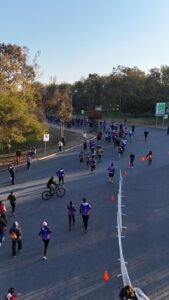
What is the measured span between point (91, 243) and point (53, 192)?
8016mm

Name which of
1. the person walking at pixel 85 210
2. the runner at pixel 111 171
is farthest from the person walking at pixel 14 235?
the runner at pixel 111 171

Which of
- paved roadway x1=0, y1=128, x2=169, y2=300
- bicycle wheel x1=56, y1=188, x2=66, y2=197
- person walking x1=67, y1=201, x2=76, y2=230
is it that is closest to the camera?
paved roadway x1=0, y1=128, x2=169, y2=300

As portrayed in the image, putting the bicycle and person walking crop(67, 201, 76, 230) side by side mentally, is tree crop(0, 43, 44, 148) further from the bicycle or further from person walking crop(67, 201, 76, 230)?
person walking crop(67, 201, 76, 230)

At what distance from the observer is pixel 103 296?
11.9 meters

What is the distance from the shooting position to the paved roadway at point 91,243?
12602 millimetres

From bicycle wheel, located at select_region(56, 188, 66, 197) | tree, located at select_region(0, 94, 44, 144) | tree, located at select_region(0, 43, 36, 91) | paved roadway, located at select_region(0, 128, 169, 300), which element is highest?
tree, located at select_region(0, 43, 36, 91)

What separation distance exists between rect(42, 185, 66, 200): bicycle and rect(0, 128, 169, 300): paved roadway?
0.38 meters

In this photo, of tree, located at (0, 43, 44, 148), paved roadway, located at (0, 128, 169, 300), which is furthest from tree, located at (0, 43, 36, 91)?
paved roadway, located at (0, 128, 169, 300)

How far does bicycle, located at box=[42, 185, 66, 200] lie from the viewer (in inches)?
925

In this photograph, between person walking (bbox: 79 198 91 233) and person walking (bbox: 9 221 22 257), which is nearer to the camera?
person walking (bbox: 9 221 22 257)

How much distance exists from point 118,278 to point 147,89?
7881 centimetres

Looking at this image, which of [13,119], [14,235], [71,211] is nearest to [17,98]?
[13,119]

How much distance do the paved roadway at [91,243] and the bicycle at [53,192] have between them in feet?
1.23

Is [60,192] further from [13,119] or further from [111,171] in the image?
[13,119]
